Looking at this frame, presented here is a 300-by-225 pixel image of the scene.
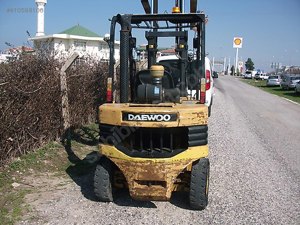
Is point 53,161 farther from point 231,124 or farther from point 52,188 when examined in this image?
point 231,124

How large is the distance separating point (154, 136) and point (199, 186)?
864mm

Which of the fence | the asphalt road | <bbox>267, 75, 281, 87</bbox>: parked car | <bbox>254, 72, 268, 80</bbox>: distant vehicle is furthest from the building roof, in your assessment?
the asphalt road

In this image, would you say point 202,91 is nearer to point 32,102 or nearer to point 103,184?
point 103,184

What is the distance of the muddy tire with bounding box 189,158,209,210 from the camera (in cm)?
442

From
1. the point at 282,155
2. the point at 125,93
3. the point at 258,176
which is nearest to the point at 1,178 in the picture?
the point at 125,93

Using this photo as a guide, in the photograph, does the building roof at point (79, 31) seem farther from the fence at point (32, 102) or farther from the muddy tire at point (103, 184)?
the muddy tire at point (103, 184)

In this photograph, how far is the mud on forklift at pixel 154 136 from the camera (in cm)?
425

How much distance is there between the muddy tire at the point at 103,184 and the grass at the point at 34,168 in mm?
910

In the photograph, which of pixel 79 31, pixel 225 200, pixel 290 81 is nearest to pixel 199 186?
pixel 225 200

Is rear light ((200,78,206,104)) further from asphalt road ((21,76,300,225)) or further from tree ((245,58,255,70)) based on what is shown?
tree ((245,58,255,70))

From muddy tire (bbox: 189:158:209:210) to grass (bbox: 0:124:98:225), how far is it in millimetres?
2116

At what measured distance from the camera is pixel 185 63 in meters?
5.48

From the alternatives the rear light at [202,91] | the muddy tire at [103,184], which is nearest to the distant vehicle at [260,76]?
the rear light at [202,91]

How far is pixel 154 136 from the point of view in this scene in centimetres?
456
